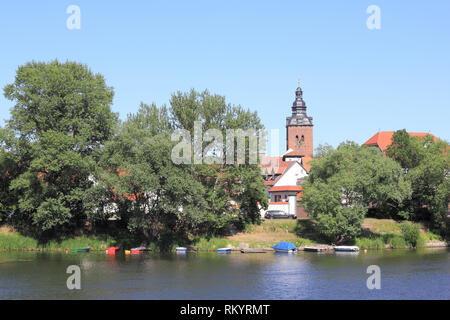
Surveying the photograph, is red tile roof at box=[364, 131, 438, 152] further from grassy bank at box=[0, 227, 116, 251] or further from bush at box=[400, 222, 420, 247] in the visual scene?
grassy bank at box=[0, 227, 116, 251]

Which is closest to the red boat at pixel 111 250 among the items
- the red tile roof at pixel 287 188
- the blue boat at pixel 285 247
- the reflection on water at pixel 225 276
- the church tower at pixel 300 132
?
the reflection on water at pixel 225 276

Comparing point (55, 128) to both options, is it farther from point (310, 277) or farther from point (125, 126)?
point (310, 277)

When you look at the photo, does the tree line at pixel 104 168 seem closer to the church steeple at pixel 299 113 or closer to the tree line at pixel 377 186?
the tree line at pixel 377 186

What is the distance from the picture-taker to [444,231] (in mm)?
73000

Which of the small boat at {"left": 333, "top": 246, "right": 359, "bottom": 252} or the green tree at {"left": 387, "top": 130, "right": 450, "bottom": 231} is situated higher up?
the green tree at {"left": 387, "top": 130, "right": 450, "bottom": 231}

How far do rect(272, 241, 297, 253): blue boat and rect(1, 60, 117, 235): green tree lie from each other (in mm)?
24894

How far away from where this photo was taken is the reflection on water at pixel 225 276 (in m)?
37.8

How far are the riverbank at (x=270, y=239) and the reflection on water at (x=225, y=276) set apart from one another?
4054 millimetres

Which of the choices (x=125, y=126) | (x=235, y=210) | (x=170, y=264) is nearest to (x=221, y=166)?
(x=235, y=210)

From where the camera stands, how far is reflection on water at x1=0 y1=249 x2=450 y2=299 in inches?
1487

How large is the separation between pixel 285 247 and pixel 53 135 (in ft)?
104

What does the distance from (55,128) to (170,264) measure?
24.3 metres

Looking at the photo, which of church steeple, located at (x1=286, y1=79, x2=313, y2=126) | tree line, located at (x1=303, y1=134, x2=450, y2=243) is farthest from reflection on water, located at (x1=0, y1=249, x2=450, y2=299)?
church steeple, located at (x1=286, y1=79, x2=313, y2=126)

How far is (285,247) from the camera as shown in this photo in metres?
65.2
